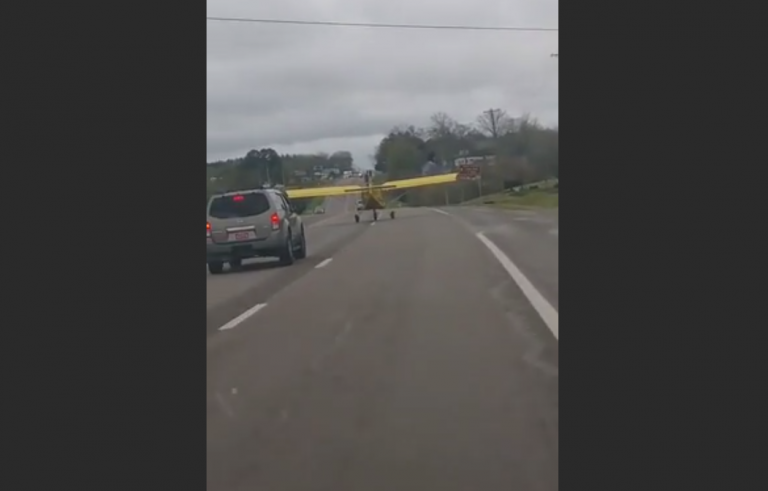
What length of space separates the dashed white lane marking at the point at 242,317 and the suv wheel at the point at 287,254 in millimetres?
7550

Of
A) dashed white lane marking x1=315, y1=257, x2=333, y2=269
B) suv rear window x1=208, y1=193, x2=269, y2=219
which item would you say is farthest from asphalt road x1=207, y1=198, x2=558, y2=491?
dashed white lane marking x1=315, y1=257, x2=333, y2=269

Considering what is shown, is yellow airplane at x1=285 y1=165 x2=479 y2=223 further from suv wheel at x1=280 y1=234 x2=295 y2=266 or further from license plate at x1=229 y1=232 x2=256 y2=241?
license plate at x1=229 y1=232 x2=256 y2=241

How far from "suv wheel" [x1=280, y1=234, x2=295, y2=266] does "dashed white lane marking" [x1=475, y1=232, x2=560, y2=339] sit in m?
4.34

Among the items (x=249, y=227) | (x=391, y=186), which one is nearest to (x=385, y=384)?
(x=249, y=227)

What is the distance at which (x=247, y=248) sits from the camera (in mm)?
21906

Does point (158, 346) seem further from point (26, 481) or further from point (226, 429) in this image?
point (226, 429)

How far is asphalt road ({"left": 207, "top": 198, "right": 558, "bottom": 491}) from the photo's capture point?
6141mm

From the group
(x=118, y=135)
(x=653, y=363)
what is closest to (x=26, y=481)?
(x=118, y=135)

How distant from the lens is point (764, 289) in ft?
17.4

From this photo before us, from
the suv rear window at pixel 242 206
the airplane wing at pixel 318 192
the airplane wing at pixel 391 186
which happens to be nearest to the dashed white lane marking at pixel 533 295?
the airplane wing at pixel 391 186

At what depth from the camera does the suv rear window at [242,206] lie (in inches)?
823

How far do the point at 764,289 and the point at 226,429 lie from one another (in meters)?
3.63

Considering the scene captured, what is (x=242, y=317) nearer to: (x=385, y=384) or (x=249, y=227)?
(x=385, y=384)

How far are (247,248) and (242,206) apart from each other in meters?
0.93
